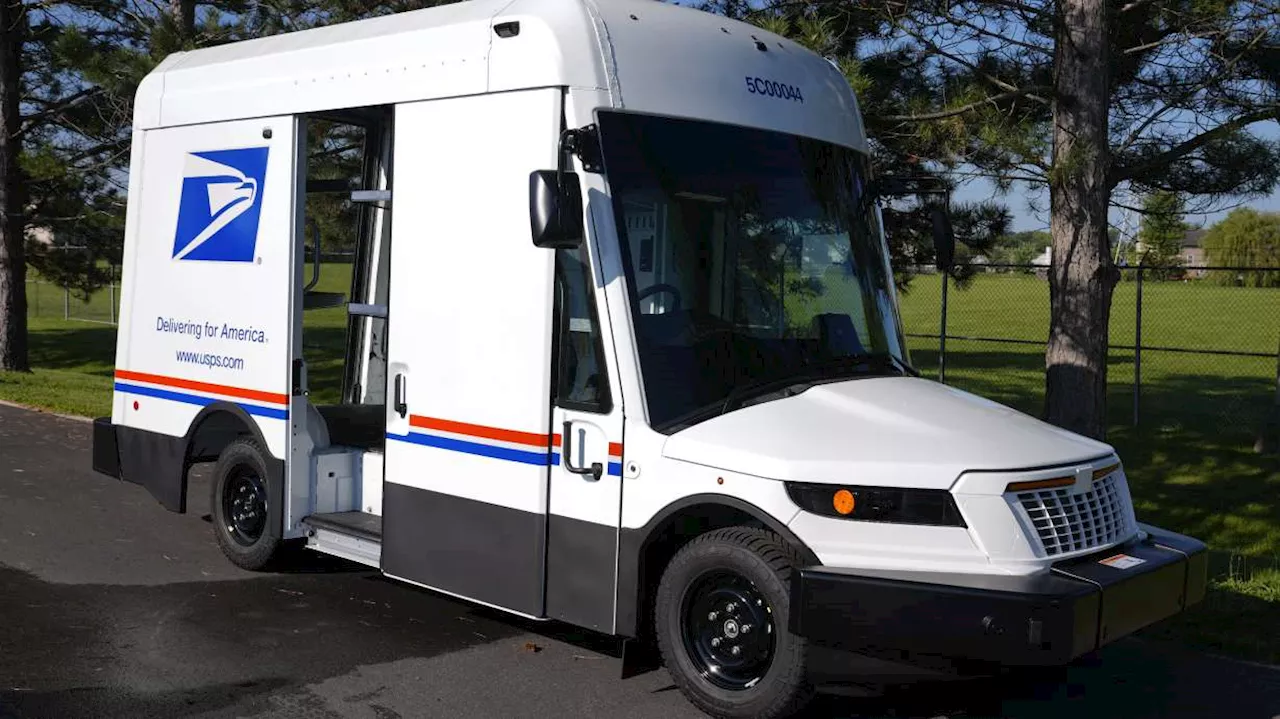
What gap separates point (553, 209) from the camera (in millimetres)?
5426

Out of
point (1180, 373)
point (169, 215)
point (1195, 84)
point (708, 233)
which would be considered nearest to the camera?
point (708, 233)

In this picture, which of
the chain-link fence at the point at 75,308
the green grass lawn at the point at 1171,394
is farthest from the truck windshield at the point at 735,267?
the chain-link fence at the point at 75,308

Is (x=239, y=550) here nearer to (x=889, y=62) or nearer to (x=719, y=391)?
(x=719, y=391)

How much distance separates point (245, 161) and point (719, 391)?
3463 mm

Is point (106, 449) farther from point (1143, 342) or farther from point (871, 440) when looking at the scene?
point (1143, 342)

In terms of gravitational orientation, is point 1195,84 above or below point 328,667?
above

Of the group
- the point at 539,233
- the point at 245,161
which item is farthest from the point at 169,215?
the point at 539,233

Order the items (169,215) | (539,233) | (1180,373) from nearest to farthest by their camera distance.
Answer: (539,233) → (169,215) → (1180,373)

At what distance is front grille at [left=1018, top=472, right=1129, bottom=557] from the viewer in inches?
201

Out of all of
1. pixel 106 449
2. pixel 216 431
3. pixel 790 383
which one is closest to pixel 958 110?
pixel 790 383

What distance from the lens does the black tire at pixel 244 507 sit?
7645 mm

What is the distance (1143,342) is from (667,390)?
31632 millimetres

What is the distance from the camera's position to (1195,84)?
10.5m

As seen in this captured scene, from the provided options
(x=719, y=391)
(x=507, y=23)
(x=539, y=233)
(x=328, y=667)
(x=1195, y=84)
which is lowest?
(x=328, y=667)
